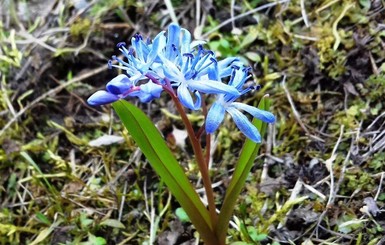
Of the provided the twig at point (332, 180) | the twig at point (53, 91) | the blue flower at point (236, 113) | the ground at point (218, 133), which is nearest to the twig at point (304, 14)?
the ground at point (218, 133)

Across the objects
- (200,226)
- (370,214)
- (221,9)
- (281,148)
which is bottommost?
(370,214)

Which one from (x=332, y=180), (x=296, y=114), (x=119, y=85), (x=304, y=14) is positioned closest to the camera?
(x=119, y=85)

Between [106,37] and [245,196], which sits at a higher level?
[106,37]

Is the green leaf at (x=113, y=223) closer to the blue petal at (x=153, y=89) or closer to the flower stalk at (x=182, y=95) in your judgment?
the flower stalk at (x=182, y=95)

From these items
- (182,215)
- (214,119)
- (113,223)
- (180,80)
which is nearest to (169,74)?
(180,80)

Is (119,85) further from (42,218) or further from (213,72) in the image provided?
(42,218)

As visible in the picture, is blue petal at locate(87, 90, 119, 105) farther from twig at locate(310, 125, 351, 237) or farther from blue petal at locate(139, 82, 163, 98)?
twig at locate(310, 125, 351, 237)

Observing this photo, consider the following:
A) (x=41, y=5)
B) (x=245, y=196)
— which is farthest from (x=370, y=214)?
(x=41, y=5)

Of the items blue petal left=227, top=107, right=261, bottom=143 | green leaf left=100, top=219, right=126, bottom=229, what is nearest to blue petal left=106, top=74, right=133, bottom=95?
blue petal left=227, top=107, right=261, bottom=143

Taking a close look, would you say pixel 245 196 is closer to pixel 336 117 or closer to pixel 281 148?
pixel 281 148
